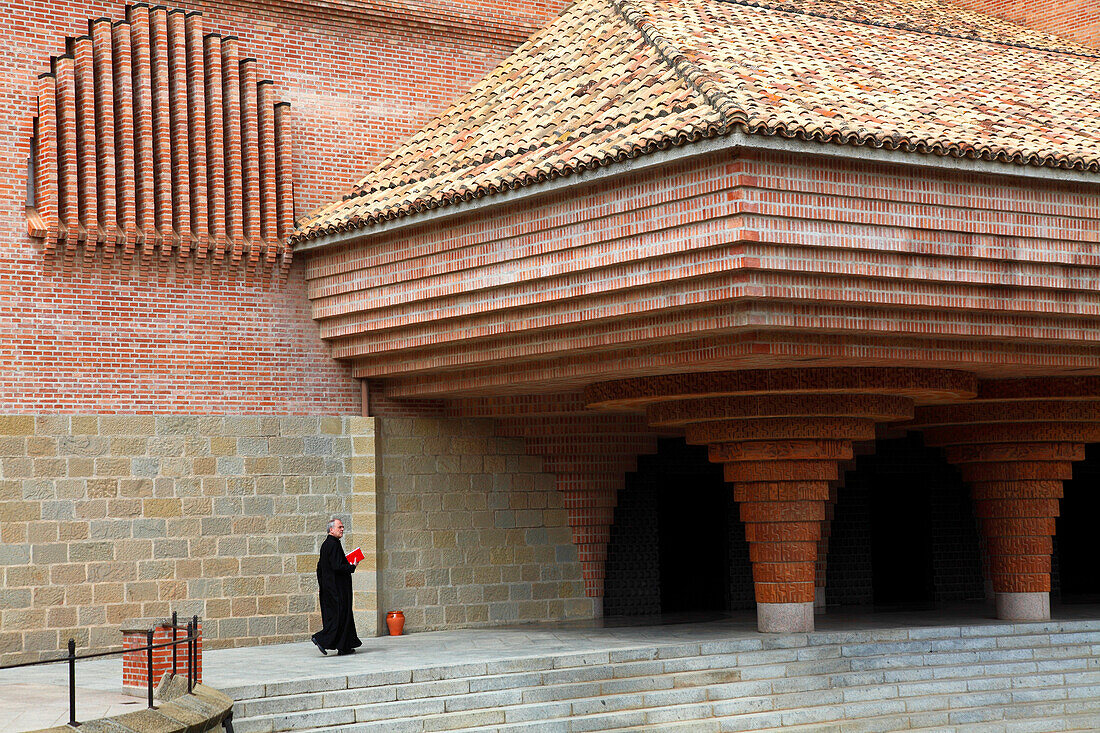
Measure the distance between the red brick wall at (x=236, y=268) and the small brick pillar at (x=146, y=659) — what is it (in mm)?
3380

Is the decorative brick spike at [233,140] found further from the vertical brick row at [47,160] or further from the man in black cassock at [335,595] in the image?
the man in black cassock at [335,595]

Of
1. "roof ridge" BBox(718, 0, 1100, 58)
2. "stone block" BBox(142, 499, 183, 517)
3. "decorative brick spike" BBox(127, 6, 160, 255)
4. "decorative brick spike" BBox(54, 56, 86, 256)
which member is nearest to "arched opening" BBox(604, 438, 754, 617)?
"roof ridge" BBox(718, 0, 1100, 58)

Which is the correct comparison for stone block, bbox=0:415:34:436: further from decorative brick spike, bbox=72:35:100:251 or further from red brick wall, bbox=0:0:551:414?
decorative brick spike, bbox=72:35:100:251

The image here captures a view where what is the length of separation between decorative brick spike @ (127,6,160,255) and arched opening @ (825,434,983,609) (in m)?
10.0

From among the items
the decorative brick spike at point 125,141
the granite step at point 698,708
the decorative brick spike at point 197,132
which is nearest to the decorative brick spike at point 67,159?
the decorative brick spike at point 125,141

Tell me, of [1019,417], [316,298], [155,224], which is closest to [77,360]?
[155,224]

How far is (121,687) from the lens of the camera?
1064 centimetres

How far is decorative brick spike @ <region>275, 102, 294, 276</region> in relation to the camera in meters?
14.2

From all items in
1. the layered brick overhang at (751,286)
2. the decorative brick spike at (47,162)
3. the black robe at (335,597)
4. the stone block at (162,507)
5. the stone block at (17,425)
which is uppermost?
the decorative brick spike at (47,162)

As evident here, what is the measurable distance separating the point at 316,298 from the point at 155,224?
179cm

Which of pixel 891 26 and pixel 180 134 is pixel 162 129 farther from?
pixel 891 26

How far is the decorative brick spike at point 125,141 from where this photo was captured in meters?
13.3

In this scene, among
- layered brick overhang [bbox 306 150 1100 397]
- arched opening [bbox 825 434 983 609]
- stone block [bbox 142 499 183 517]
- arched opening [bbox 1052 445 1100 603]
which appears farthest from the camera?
arched opening [bbox 1052 445 1100 603]

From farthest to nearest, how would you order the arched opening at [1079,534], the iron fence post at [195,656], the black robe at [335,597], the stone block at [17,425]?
1. the arched opening at [1079,534]
2. the stone block at [17,425]
3. the black robe at [335,597]
4. the iron fence post at [195,656]
